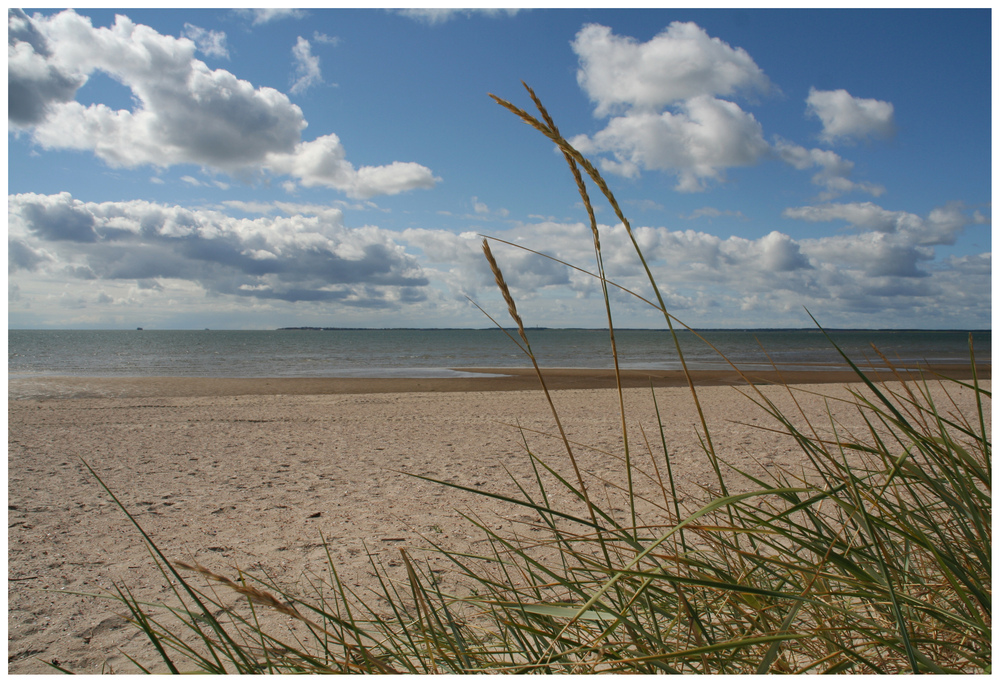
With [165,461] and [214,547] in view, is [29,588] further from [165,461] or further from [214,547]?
[165,461]

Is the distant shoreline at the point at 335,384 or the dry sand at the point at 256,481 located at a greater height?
the dry sand at the point at 256,481

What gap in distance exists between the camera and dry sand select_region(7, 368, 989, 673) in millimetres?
3584

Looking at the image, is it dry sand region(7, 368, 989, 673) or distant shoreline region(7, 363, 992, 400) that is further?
distant shoreline region(7, 363, 992, 400)

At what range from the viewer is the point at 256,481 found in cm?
625

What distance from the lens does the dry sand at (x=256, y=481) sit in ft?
11.8

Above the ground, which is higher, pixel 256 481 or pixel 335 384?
pixel 256 481

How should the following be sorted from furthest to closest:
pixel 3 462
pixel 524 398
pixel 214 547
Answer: pixel 524 398, pixel 214 547, pixel 3 462

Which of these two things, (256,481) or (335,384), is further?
(335,384)

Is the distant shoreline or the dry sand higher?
the dry sand

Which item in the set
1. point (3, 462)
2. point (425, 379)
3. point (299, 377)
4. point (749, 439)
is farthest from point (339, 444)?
point (299, 377)

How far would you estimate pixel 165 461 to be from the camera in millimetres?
7266

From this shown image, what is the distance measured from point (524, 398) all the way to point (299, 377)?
13.0 metres

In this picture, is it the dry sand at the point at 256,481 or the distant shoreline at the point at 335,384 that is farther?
the distant shoreline at the point at 335,384

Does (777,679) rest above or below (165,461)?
above
